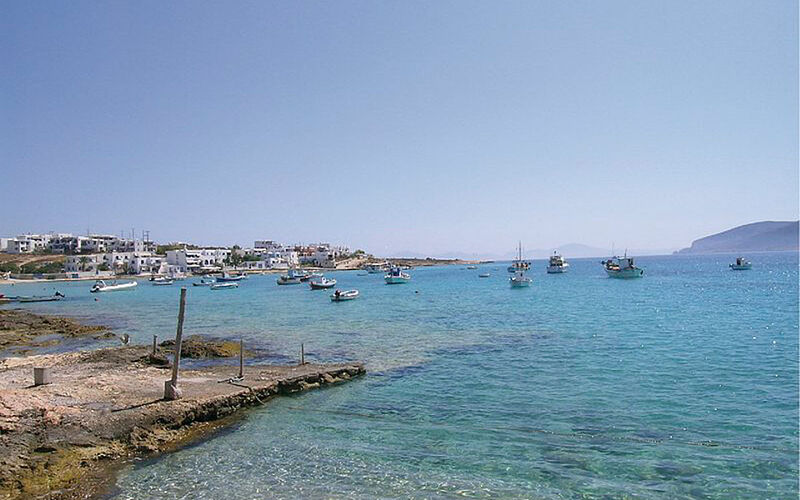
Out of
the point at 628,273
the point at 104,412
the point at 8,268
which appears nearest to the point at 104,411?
the point at 104,412

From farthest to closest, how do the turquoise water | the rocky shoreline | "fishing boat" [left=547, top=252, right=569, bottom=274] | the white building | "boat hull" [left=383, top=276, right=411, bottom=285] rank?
the white building
"fishing boat" [left=547, top=252, right=569, bottom=274]
"boat hull" [left=383, top=276, right=411, bottom=285]
the rocky shoreline
the turquoise water

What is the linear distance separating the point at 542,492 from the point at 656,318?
31.1m

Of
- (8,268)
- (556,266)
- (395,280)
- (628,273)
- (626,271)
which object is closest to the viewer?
(628,273)

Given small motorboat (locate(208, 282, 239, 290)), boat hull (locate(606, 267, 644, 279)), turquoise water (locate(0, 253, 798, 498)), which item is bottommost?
small motorboat (locate(208, 282, 239, 290))

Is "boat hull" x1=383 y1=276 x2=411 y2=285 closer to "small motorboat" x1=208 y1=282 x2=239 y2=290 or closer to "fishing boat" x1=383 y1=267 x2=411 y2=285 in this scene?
"fishing boat" x1=383 y1=267 x2=411 y2=285

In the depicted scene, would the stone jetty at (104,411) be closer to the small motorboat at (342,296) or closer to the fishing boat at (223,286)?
the small motorboat at (342,296)

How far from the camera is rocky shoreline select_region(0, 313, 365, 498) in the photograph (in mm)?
10719

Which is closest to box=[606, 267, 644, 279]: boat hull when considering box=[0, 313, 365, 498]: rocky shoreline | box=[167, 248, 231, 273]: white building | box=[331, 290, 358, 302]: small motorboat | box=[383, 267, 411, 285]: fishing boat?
box=[383, 267, 411, 285]: fishing boat

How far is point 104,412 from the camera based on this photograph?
529 inches

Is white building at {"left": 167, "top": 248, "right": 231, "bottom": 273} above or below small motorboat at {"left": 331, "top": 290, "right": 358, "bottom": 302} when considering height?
above

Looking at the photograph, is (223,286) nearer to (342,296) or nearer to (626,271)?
(342,296)

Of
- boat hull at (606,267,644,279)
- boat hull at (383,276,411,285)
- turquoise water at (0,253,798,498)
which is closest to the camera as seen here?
turquoise water at (0,253,798,498)

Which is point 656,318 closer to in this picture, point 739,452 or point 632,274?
point 739,452

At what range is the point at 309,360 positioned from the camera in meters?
23.7
